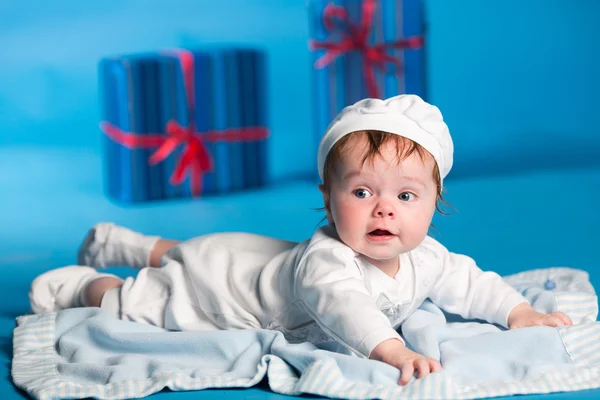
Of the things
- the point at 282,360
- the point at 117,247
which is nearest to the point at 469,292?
the point at 282,360

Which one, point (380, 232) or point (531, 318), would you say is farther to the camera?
→ point (531, 318)

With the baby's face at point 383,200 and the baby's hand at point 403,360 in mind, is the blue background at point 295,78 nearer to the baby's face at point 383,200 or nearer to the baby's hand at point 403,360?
the baby's face at point 383,200

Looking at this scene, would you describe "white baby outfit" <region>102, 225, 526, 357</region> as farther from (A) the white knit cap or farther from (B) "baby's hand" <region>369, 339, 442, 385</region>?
(A) the white knit cap

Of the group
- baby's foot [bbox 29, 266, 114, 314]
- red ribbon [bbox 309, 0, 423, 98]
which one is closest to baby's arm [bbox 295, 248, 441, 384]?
baby's foot [bbox 29, 266, 114, 314]

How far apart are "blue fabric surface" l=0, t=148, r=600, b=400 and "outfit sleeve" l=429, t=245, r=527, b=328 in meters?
0.77

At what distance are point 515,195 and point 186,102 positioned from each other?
5.64ft

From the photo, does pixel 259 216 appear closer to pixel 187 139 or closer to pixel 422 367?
pixel 187 139

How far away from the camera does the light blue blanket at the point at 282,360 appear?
2.34 m

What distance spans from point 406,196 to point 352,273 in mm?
228

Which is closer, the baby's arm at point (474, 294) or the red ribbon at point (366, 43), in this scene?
the baby's arm at point (474, 294)

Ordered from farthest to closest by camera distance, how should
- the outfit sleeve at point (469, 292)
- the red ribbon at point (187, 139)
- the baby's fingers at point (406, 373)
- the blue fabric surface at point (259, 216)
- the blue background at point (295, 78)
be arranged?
the blue background at point (295, 78), the red ribbon at point (187, 139), the blue fabric surface at point (259, 216), the outfit sleeve at point (469, 292), the baby's fingers at point (406, 373)

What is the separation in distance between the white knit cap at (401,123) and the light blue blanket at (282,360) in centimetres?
45

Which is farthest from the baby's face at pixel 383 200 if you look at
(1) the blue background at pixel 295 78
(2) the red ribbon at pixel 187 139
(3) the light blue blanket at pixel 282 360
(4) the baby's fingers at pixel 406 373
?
(1) the blue background at pixel 295 78

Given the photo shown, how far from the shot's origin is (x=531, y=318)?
2717mm
